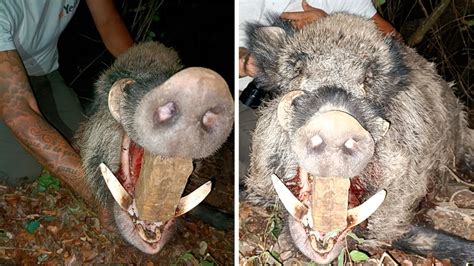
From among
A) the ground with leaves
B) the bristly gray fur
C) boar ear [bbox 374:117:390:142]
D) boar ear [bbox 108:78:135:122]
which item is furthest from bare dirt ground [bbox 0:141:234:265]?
boar ear [bbox 374:117:390:142]

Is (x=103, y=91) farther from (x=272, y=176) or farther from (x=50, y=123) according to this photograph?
(x=272, y=176)

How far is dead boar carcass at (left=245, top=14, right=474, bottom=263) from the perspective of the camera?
1.42 meters

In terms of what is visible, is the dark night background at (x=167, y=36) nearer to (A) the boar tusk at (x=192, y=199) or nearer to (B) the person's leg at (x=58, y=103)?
(B) the person's leg at (x=58, y=103)

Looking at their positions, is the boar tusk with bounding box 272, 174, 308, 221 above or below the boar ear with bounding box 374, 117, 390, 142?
below

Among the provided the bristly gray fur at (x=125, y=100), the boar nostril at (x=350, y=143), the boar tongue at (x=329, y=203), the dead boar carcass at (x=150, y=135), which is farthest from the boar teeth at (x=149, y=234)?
the boar nostril at (x=350, y=143)

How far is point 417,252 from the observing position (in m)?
1.67

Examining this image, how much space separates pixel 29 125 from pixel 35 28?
20 centimetres

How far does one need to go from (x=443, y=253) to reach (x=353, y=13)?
0.59 m

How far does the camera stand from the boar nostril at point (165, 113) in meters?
1.38


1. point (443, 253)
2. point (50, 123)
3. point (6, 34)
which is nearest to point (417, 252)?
point (443, 253)

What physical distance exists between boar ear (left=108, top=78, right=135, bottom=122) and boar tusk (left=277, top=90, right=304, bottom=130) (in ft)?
1.03

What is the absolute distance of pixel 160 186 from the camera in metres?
1.51

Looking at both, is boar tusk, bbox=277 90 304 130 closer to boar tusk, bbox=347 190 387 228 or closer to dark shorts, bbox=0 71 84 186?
boar tusk, bbox=347 190 387 228

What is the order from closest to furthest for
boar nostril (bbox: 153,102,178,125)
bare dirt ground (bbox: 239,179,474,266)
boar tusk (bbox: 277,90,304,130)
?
boar nostril (bbox: 153,102,178,125), boar tusk (bbox: 277,90,304,130), bare dirt ground (bbox: 239,179,474,266)
